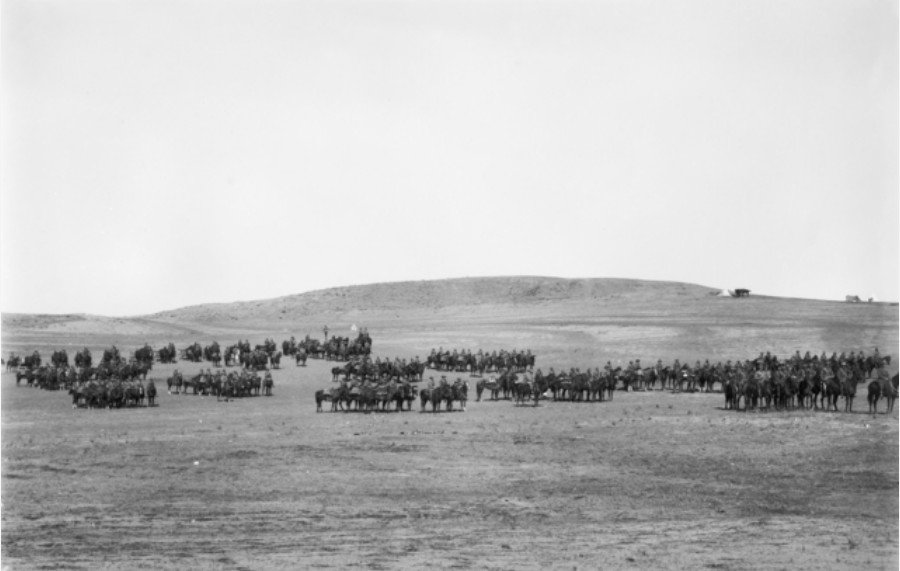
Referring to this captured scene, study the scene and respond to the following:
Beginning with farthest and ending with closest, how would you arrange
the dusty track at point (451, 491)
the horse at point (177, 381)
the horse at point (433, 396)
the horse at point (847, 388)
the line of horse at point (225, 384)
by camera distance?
the horse at point (177, 381) < the line of horse at point (225, 384) < the horse at point (433, 396) < the horse at point (847, 388) < the dusty track at point (451, 491)

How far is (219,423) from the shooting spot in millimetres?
32125

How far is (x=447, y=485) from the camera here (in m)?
21.8

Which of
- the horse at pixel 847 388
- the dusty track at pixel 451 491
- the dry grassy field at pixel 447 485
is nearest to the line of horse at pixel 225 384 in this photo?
A: the dry grassy field at pixel 447 485

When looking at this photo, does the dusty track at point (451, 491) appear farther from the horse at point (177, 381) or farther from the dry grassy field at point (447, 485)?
the horse at point (177, 381)

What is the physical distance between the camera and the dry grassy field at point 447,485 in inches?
642

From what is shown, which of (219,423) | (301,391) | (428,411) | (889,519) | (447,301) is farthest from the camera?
(447,301)

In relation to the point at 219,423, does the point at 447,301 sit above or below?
above

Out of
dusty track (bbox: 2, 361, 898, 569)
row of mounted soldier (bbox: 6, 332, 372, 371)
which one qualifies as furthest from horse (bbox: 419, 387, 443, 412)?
row of mounted soldier (bbox: 6, 332, 372, 371)

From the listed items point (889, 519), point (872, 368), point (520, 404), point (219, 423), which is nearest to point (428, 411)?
point (520, 404)

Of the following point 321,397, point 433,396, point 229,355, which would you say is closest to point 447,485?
point 433,396

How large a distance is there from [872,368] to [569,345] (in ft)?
60.5

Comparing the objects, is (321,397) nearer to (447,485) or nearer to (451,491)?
(447,485)

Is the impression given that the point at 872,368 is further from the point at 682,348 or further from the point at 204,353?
the point at 204,353

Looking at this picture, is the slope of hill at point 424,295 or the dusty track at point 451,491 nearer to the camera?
the dusty track at point 451,491
